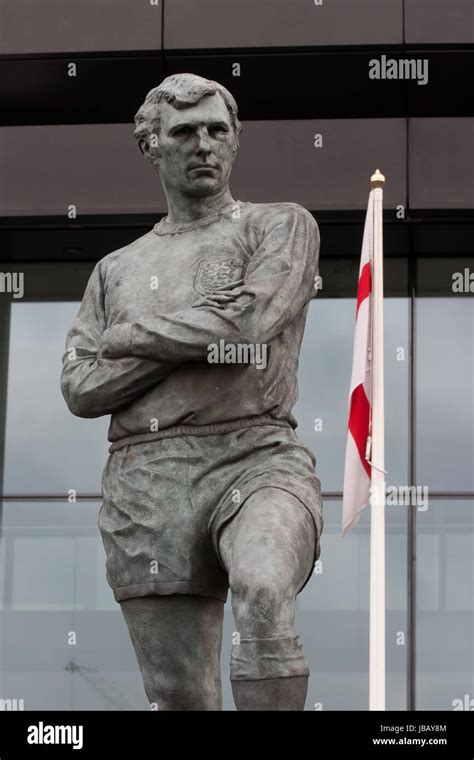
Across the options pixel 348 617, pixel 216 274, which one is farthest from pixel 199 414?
pixel 348 617

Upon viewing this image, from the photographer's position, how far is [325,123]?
48.7 feet

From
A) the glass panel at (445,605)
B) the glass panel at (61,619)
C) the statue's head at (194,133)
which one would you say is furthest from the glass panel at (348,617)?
the statue's head at (194,133)

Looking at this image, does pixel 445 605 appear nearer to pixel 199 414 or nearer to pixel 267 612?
pixel 199 414

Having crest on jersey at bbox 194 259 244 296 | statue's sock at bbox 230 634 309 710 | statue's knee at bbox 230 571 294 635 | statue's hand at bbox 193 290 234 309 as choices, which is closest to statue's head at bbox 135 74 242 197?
crest on jersey at bbox 194 259 244 296

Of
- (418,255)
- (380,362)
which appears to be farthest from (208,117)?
(418,255)

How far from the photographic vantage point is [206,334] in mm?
5992

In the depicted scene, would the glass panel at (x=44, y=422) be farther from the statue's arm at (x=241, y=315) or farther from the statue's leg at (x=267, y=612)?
the statue's leg at (x=267, y=612)

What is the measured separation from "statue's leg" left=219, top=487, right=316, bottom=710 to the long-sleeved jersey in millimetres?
503

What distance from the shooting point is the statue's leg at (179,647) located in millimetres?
6152

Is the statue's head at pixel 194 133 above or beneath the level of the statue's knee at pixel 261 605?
above

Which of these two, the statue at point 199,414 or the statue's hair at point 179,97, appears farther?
the statue's hair at point 179,97

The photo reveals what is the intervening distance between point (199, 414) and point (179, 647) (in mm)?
800

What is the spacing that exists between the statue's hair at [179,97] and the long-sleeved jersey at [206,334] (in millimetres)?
375
